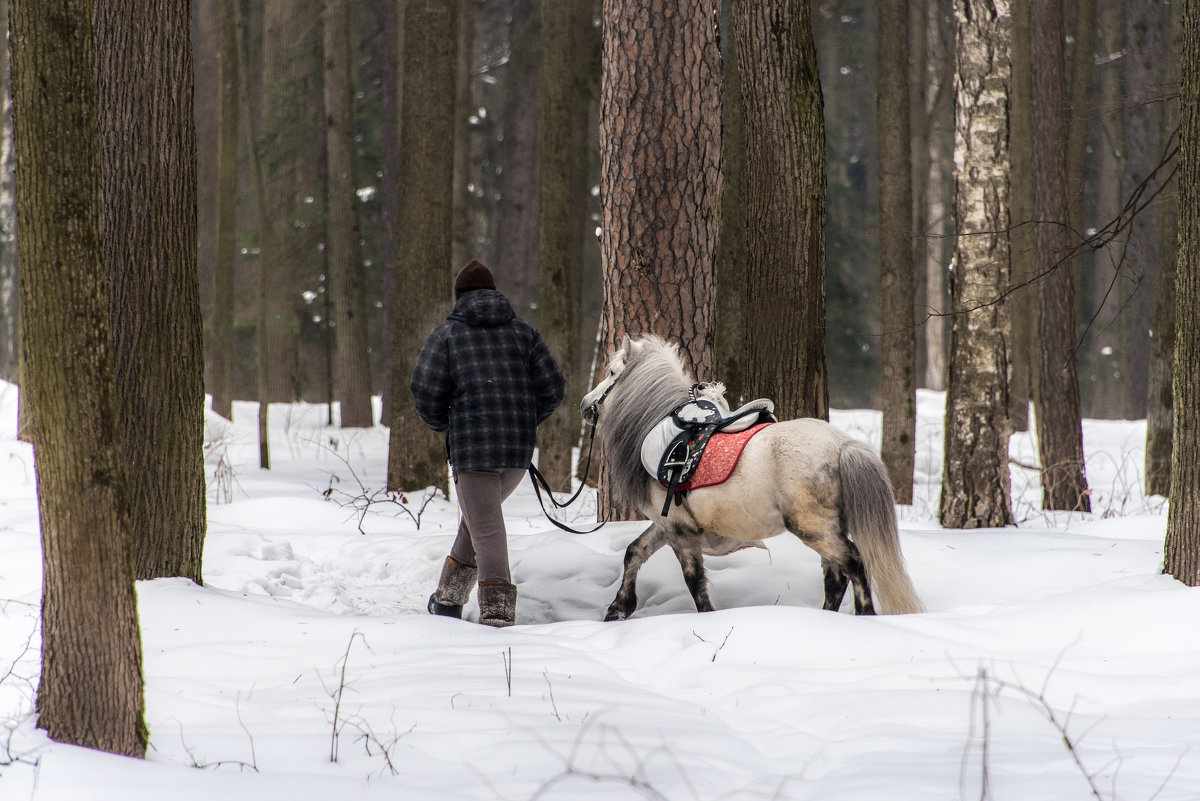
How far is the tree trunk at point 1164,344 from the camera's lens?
11219mm

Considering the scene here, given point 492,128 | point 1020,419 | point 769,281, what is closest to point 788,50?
point 769,281

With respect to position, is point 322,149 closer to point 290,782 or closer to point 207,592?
point 207,592

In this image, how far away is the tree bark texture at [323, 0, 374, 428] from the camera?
51.6ft

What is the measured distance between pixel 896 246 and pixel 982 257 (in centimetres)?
381

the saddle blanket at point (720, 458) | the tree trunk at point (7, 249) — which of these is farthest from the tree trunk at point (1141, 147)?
the tree trunk at point (7, 249)

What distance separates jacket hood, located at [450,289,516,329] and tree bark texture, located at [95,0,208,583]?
1.40 m

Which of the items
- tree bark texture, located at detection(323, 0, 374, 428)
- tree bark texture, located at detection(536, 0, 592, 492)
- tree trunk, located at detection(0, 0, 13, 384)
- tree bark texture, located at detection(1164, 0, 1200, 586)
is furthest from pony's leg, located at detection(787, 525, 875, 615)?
tree trunk, located at detection(0, 0, 13, 384)

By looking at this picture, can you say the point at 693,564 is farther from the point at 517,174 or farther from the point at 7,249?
the point at 7,249

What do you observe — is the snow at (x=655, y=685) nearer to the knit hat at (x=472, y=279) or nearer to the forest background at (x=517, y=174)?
the knit hat at (x=472, y=279)

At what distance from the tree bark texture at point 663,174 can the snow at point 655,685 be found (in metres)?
1.55

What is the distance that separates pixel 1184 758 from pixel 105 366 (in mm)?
3531

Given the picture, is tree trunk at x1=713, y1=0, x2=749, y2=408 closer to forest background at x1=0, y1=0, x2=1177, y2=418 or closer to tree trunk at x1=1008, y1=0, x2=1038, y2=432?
forest background at x1=0, y1=0, x2=1177, y2=418

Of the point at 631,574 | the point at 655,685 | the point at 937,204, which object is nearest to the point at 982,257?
the point at 631,574

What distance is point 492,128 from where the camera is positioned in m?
25.3
